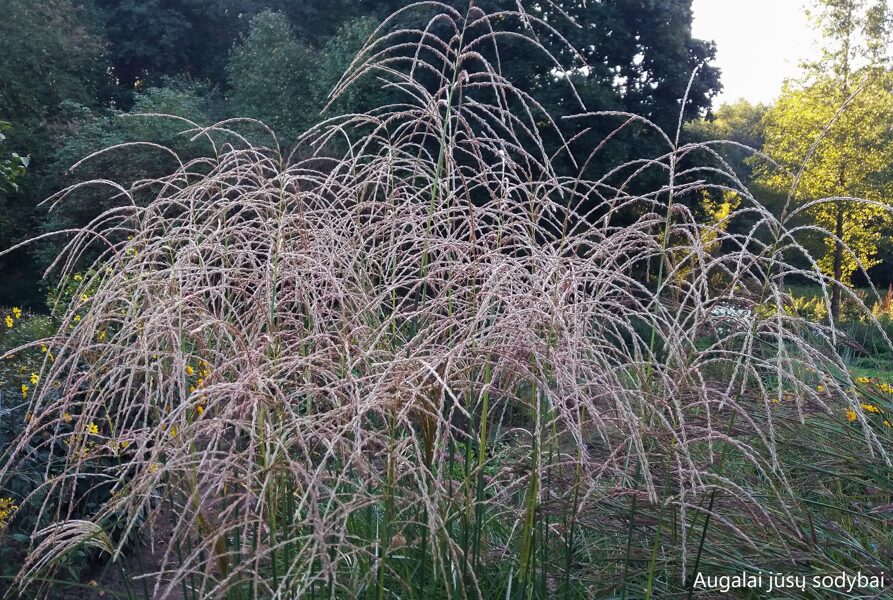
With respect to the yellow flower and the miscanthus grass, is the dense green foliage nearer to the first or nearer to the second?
the yellow flower

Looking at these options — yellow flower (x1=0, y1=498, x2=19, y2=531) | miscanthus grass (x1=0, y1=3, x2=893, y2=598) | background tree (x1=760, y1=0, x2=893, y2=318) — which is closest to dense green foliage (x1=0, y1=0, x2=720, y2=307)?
background tree (x1=760, y1=0, x2=893, y2=318)

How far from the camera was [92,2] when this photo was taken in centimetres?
2070

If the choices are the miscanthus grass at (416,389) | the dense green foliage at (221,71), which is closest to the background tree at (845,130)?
the dense green foliage at (221,71)

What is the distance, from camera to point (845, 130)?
1797cm

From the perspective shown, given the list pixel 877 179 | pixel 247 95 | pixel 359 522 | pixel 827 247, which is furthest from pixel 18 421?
pixel 827 247

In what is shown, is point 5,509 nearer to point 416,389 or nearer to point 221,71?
point 416,389

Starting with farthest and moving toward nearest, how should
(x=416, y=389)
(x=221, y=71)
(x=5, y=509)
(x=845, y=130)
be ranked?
(x=221, y=71) → (x=845, y=130) → (x=5, y=509) → (x=416, y=389)

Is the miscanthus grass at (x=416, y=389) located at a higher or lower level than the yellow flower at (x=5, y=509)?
higher

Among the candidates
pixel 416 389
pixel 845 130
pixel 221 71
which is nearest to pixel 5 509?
pixel 416 389

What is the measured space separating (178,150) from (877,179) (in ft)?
53.9

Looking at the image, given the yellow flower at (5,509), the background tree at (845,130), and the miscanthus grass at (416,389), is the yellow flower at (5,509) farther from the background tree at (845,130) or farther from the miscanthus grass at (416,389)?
the background tree at (845,130)

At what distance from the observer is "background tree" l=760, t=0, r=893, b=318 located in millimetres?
17859

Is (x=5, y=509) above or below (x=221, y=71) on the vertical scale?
below

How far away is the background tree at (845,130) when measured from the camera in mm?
17859
